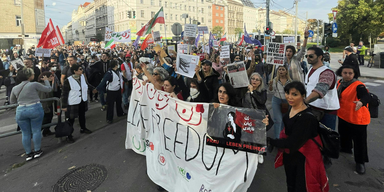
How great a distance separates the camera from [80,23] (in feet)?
346

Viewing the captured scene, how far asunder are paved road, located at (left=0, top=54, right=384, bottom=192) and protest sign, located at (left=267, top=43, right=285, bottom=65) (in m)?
1.89

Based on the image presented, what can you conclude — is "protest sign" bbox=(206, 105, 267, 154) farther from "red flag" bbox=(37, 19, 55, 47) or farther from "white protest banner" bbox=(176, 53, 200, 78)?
"red flag" bbox=(37, 19, 55, 47)

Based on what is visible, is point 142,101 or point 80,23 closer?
point 142,101

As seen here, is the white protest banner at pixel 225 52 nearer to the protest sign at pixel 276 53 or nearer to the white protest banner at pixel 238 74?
the protest sign at pixel 276 53

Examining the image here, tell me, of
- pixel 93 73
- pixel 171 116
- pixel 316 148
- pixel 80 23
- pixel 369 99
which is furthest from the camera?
pixel 80 23

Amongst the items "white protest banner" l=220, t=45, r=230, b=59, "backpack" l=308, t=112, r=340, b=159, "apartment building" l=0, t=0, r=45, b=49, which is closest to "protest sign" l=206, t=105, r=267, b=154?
"backpack" l=308, t=112, r=340, b=159

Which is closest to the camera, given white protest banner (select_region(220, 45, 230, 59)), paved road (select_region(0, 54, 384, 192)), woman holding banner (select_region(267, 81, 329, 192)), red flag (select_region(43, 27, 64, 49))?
woman holding banner (select_region(267, 81, 329, 192))

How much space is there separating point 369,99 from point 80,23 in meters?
121

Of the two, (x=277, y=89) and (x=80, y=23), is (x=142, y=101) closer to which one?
(x=277, y=89)

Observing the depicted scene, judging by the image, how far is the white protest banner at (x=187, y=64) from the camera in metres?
4.25

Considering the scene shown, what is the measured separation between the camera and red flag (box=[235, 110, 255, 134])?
2406 mm

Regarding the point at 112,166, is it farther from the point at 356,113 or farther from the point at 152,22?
the point at 152,22

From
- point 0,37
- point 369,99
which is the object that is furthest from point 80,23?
point 369,99

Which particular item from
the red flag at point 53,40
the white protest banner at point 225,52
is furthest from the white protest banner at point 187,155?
the red flag at point 53,40
